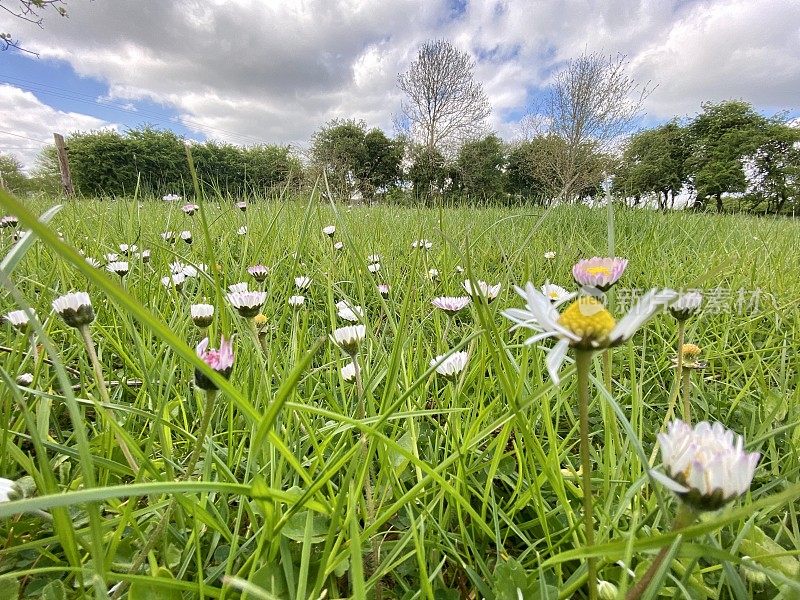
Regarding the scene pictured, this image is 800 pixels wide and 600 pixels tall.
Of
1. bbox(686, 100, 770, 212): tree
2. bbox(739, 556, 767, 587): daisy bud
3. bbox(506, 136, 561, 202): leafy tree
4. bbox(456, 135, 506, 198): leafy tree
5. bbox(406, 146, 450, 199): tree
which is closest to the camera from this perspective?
bbox(739, 556, 767, 587): daisy bud

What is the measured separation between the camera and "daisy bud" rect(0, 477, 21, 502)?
28 centimetres

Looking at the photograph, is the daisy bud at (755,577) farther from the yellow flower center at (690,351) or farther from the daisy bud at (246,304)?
the daisy bud at (246,304)

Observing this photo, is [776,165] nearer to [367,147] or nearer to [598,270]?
[367,147]

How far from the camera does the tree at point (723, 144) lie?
50.9 ft

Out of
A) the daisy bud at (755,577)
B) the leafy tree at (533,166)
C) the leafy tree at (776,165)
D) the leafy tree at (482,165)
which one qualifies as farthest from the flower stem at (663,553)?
the leafy tree at (776,165)

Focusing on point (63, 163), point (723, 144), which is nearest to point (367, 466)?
point (63, 163)

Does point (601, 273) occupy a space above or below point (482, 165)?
below

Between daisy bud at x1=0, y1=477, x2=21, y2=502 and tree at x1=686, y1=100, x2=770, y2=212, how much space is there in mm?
19003

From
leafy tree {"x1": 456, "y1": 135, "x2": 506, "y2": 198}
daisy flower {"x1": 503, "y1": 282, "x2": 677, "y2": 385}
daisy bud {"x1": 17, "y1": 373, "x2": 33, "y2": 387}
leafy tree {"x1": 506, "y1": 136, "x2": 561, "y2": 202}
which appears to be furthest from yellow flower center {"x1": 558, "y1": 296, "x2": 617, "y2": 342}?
leafy tree {"x1": 456, "y1": 135, "x2": 506, "y2": 198}

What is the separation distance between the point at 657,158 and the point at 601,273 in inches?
700

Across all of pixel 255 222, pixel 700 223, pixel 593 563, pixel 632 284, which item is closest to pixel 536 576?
pixel 593 563

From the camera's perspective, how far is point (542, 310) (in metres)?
0.26

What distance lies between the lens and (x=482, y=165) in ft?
48.4

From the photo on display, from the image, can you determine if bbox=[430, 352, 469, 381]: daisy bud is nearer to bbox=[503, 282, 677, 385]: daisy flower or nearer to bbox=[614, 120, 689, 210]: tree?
bbox=[503, 282, 677, 385]: daisy flower
